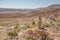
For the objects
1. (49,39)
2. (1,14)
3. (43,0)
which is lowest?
(49,39)

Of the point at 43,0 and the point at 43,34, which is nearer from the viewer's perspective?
the point at 43,34

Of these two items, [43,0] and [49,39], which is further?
[43,0]

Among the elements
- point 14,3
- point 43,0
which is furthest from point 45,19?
point 14,3

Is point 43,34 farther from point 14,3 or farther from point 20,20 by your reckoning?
point 14,3

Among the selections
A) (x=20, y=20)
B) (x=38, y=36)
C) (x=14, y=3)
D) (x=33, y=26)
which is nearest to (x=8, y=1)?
(x=14, y=3)

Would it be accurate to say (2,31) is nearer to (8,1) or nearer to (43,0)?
(8,1)

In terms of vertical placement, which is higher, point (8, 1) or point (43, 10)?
point (8, 1)
